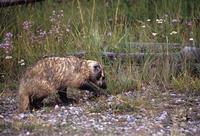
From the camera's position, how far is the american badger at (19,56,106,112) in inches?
290

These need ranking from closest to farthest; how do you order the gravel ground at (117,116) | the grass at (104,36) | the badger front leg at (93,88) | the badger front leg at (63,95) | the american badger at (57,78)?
1. the gravel ground at (117,116)
2. the american badger at (57,78)
3. the badger front leg at (63,95)
4. the badger front leg at (93,88)
5. the grass at (104,36)

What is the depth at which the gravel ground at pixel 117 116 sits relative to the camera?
621 centimetres

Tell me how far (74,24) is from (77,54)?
1459 mm

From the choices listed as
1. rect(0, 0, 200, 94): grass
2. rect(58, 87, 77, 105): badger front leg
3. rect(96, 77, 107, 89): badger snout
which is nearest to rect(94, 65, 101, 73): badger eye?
rect(96, 77, 107, 89): badger snout

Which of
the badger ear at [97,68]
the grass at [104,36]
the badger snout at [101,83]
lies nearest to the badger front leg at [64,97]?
the badger snout at [101,83]

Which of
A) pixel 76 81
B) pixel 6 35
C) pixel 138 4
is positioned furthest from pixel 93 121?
pixel 138 4

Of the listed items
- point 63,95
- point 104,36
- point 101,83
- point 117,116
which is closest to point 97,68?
point 101,83

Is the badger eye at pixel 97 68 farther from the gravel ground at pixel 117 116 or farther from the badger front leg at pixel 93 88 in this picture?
the gravel ground at pixel 117 116

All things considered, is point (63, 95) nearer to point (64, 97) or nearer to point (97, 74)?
point (64, 97)

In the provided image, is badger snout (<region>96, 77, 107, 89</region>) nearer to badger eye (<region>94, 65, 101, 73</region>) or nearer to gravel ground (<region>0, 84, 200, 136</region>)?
badger eye (<region>94, 65, 101, 73</region>)

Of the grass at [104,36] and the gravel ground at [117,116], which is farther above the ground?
the grass at [104,36]

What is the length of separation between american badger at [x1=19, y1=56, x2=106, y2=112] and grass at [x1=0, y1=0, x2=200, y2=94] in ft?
1.02

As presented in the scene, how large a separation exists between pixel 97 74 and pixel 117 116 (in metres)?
1.26

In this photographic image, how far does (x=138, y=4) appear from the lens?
11820 millimetres
